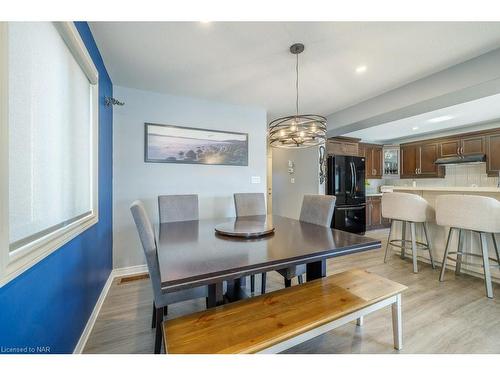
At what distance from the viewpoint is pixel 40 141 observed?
1.00 metres

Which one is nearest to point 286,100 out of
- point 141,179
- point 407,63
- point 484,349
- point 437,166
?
point 407,63

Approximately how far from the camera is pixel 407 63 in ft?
7.25

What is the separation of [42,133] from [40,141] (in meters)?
0.05

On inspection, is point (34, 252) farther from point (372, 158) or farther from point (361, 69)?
point (372, 158)

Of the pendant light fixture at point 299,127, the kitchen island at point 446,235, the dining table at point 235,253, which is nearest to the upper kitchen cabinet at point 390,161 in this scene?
the kitchen island at point 446,235

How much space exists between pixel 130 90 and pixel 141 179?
1.17 m

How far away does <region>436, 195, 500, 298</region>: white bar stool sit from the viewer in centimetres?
202

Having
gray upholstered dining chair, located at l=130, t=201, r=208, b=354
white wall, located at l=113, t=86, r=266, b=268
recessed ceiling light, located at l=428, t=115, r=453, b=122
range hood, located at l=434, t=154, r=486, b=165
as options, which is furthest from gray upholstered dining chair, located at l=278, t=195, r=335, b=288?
Result: range hood, located at l=434, t=154, r=486, b=165

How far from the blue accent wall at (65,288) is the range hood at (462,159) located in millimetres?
6012

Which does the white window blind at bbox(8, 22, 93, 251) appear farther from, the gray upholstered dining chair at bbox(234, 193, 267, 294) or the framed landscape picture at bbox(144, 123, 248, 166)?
the gray upholstered dining chair at bbox(234, 193, 267, 294)

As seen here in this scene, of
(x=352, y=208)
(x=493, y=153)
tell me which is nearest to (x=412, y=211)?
(x=352, y=208)

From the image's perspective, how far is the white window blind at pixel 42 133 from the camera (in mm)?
822

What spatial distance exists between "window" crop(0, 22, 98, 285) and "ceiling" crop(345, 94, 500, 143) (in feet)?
14.8
